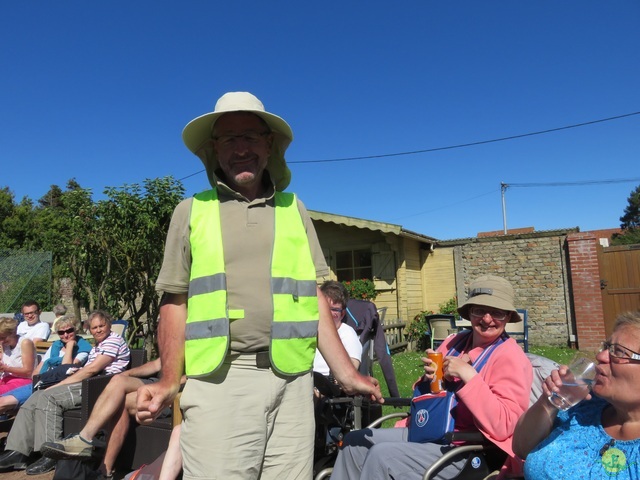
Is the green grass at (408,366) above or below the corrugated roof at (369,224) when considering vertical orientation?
below

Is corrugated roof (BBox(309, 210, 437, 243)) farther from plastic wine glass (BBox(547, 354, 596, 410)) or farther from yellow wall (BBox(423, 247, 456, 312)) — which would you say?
plastic wine glass (BBox(547, 354, 596, 410))

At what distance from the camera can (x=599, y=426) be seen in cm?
195

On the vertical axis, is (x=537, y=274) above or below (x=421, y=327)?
above

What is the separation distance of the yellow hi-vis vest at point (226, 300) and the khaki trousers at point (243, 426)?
70 millimetres

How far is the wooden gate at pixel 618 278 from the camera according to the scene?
1047 cm

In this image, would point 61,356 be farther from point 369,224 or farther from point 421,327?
point 421,327

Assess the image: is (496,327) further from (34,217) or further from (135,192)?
(34,217)

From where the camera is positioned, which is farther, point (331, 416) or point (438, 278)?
point (438, 278)

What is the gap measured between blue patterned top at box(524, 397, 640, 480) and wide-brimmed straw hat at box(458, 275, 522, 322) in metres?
0.82

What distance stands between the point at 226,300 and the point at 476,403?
141cm

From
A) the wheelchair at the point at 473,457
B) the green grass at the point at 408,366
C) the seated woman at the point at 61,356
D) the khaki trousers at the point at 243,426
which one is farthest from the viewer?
the green grass at the point at 408,366

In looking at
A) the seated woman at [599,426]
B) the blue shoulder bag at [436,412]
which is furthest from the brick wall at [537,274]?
the seated woman at [599,426]

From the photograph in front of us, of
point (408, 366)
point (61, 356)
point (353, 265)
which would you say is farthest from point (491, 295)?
point (353, 265)

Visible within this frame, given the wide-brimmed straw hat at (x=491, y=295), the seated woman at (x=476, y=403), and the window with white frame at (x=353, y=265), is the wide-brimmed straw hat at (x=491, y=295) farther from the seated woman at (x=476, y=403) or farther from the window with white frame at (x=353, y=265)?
the window with white frame at (x=353, y=265)
